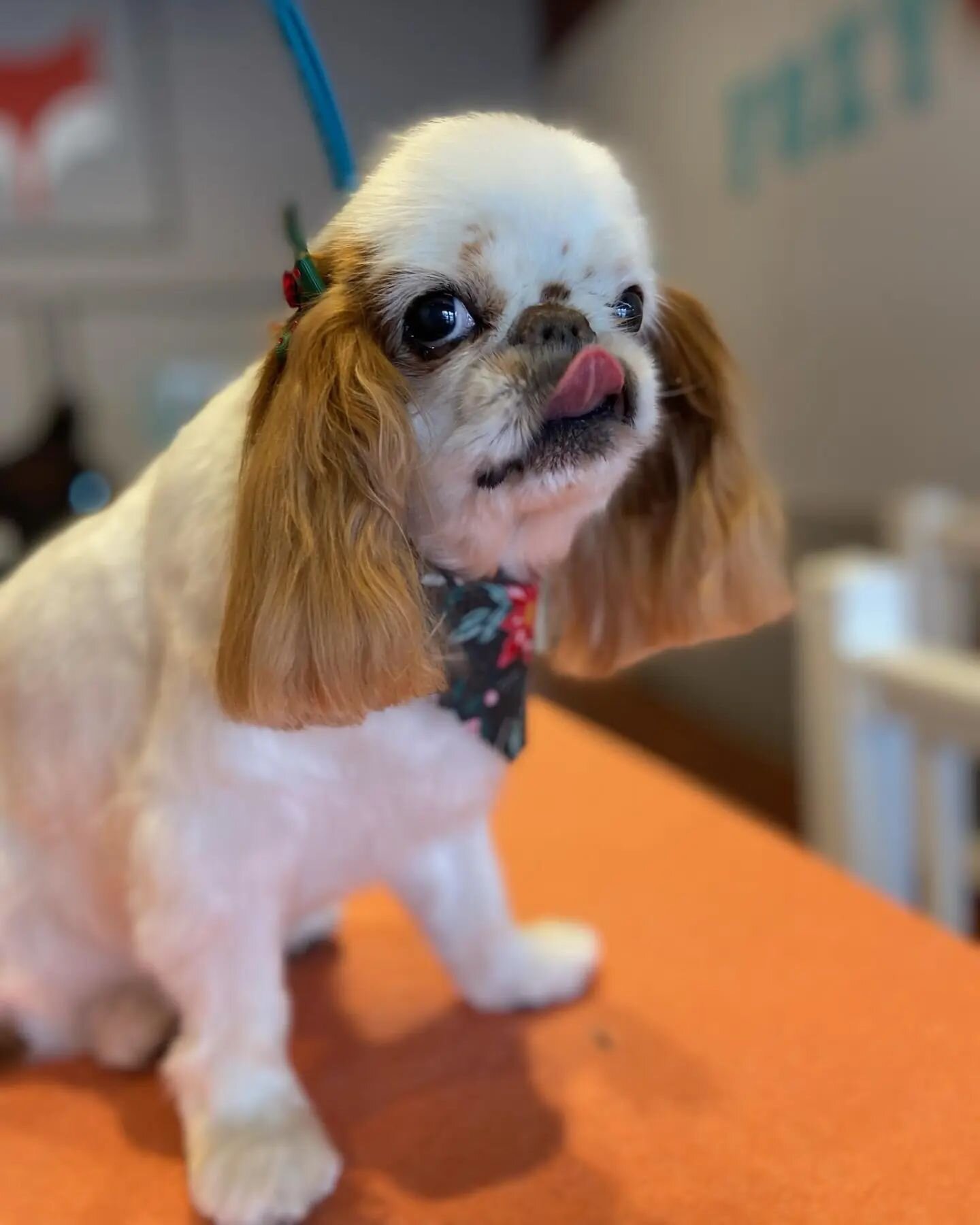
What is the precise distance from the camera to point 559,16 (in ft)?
7.49

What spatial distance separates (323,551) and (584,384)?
0.37ft

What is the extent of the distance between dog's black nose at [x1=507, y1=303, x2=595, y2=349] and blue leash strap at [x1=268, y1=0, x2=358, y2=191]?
0.10 meters

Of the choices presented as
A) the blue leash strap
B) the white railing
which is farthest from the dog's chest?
the white railing

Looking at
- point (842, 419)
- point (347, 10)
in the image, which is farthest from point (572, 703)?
point (347, 10)

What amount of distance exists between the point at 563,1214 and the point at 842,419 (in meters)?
1.31

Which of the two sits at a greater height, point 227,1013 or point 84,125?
point 84,125

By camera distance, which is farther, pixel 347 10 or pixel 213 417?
pixel 347 10

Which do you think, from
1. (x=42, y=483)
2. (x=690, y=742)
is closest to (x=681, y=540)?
(x=690, y=742)

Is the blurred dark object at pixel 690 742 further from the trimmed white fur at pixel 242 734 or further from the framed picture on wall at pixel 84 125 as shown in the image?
the framed picture on wall at pixel 84 125

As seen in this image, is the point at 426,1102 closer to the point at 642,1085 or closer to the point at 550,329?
the point at 642,1085

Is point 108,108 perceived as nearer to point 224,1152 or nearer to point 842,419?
point 842,419

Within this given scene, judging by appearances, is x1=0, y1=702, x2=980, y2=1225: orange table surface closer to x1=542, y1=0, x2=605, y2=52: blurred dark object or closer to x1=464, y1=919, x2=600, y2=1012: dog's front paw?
x1=464, y1=919, x2=600, y2=1012: dog's front paw

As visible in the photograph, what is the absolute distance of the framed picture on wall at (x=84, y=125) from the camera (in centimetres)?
229

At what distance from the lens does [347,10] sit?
2.30m
